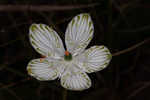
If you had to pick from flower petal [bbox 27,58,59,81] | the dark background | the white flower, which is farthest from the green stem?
flower petal [bbox 27,58,59,81]

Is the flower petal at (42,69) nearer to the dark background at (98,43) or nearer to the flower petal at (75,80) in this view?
the flower petal at (75,80)

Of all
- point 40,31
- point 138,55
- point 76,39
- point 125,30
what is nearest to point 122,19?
point 125,30

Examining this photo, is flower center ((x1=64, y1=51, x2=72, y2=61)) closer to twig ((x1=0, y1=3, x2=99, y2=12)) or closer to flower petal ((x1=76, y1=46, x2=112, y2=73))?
flower petal ((x1=76, y1=46, x2=112, y2=73))

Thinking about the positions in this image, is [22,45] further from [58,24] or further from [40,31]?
[40,31]

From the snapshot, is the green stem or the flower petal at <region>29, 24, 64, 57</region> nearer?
the flower petal at <region>29, 24, 64, 57</region>

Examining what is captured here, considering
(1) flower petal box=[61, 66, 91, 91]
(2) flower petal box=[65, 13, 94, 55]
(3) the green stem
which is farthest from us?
(3) the green stem

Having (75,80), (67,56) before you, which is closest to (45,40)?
(67,56)

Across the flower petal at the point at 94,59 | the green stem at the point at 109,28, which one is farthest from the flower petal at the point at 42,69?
the green stem at the point at 109,28
